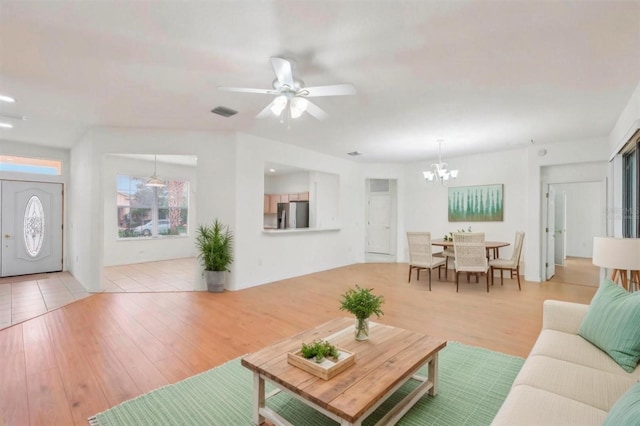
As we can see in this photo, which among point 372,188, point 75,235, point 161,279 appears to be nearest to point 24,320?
point 161,279

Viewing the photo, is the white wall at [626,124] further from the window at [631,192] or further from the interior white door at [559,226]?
the interior white door at [559,226]

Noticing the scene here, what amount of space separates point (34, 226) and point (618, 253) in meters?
9.27

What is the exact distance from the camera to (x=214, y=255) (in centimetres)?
491

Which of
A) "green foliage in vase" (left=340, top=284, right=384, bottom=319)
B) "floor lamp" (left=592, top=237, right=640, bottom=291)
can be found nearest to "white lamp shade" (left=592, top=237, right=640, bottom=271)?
"floor lamp" (left=592, top=237, right=640, bottom=291)

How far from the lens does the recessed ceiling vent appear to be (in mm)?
4012

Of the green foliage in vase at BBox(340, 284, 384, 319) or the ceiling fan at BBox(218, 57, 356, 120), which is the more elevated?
the ceiling fan at BBox(218, 57, 356, 120)

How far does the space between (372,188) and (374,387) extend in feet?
26.0

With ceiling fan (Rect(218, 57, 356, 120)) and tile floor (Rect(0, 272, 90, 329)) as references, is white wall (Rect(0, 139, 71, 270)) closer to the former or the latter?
tile floor (Rect(0, 272, 90, 329))

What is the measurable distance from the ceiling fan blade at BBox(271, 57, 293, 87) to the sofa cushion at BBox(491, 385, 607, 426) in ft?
8.34

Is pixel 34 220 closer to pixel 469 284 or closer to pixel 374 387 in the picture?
pixel 374 387

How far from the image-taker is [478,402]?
210 cm

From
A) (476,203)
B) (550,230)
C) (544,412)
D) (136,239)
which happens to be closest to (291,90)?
(544,412)

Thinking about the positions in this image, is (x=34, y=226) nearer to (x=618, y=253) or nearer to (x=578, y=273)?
(x=618, y=253)

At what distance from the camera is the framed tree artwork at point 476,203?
257 inches
